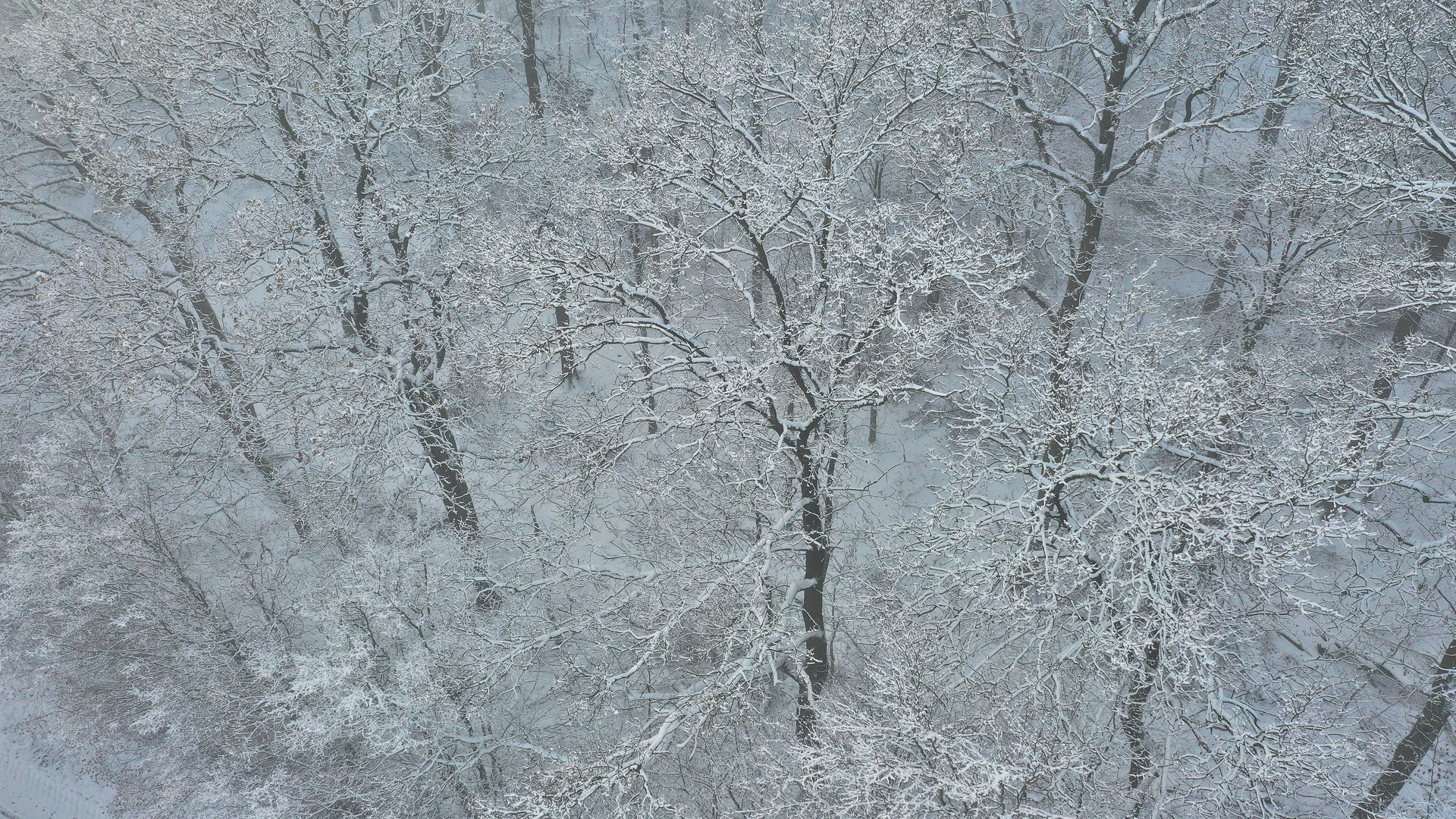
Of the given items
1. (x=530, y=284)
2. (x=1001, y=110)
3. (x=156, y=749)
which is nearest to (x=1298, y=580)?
(x=1001, y=110)

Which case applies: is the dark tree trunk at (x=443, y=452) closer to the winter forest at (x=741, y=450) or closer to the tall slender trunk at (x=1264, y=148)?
the winter forest at (x=741, y=450)

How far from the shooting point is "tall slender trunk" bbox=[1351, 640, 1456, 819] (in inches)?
412

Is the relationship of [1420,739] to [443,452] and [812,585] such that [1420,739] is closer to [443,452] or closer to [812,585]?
[812,585]

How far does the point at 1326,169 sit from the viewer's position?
11.8 metres

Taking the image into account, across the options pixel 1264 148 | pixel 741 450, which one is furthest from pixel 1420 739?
pixel 1264 148

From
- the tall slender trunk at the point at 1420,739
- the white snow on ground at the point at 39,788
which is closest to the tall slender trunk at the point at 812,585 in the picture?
the tall slender trunk at the point at 1420,739

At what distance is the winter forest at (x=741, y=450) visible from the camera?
9.80 meters

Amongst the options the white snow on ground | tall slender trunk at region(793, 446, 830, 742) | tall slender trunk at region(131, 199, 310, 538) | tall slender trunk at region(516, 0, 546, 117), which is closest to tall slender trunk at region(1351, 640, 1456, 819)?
tall slender trunk at region(793, 446, 830, 742)

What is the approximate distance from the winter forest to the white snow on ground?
662 mm

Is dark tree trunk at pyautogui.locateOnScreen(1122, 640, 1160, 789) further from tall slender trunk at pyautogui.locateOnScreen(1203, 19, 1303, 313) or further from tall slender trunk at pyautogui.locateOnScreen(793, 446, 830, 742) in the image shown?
tall slender trunk at pyautogui.locateOnScreen(1203, 19, 1303, 313)

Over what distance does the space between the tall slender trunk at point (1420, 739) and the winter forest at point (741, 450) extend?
0.10 meters

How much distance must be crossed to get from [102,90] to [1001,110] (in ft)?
61.1

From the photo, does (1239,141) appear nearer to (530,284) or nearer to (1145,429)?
(1145,429)

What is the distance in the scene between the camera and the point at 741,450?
1368cm
